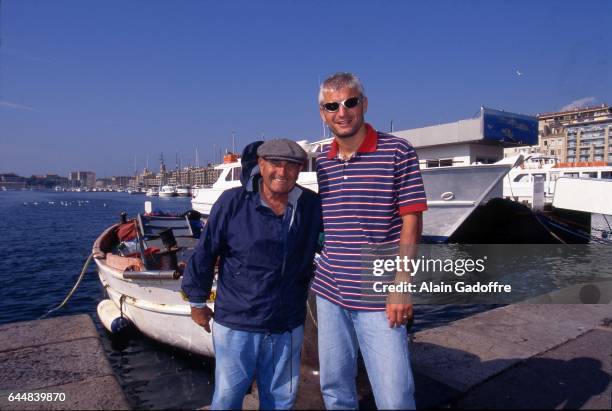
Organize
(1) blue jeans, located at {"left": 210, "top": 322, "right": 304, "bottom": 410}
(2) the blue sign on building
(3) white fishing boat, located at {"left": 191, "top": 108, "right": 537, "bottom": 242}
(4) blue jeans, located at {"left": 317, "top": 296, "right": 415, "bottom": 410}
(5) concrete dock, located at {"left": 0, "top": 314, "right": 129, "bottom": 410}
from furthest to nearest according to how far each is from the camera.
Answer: (2) the blue sign on building
(3) white fishing boat, located at {"left": 191, "top": 108, "right": 537, "bottom": 242}
(5) concrete dock, located at {"left": 0, "top": 314, "right": 129, "bottom": 410}
(1) blue jeans, located at {"left": 210, "top": 322, "right": 304, "bottom": 410}
(4) blue jeans, located at {"left": 317, "top": 296, "right": 415, "bottom": 410}

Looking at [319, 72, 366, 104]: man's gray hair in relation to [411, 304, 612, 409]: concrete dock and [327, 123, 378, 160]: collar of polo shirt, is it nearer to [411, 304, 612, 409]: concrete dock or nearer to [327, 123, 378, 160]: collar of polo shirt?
[327, 123, 378, 160]: collar of polo shirt

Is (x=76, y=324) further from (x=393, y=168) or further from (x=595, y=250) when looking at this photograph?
(x=595, y=250)

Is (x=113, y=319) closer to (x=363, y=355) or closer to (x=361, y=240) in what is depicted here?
(x=363, y=355)

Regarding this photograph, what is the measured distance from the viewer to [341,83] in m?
2.34

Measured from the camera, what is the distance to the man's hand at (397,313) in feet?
6.88

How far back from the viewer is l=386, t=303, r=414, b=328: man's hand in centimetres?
210

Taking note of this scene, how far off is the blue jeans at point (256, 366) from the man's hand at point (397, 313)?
22.5 inches

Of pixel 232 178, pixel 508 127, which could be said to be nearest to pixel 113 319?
pixel 232 178

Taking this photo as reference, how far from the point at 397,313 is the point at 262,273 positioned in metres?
0.73

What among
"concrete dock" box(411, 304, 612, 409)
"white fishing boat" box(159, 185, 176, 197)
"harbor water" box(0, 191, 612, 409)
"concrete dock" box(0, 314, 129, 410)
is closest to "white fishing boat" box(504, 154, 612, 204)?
"harbor water" box(0, 191, 612, 409)

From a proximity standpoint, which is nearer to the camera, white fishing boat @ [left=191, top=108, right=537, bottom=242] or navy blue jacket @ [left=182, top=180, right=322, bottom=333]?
navy blue jacket @ [left=182, top=180, right=322, bottom=333]

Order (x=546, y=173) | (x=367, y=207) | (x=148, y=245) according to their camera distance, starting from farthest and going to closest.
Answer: (x=546, y=173)
(x=148, y=245)
(x=367, y=207)

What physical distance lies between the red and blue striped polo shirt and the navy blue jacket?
0.17 m

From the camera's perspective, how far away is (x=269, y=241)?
2281mm
